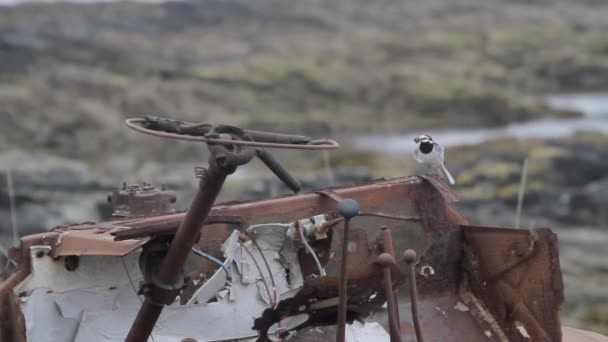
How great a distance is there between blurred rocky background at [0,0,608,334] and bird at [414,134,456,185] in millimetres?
3473

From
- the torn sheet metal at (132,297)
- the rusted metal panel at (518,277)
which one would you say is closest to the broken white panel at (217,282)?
the torn sheet metal at (132,297)

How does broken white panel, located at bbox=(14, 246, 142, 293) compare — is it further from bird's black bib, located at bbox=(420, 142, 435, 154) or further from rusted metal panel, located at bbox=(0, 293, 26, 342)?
bird's black bib, located at bbox=(420, 142, 435, 154)

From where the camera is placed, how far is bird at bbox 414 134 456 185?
375 cm

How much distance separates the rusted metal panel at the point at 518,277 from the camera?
11.4 feet

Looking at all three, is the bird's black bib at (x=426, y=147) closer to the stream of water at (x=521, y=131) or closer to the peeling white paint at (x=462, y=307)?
the peeling white paint at (x=462, y=307)

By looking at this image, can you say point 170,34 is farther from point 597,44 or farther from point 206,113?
point 597,44

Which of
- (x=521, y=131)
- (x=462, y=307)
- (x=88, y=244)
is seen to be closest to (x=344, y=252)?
(x=88, y=244)

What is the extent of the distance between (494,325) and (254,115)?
19172 millimetres

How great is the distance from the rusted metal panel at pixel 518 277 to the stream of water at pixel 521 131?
1453cm

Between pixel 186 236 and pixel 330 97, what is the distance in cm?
2339

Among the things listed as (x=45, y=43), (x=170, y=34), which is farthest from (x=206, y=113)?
(x=170, y=34)

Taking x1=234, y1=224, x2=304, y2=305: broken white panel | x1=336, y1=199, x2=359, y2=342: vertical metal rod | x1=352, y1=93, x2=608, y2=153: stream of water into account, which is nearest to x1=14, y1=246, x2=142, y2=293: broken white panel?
x1=234, y1=224, x2=304, y2=305: broken white panel

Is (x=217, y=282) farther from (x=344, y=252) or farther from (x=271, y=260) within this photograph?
(x=344, y=252)

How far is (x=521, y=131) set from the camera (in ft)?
72.2
